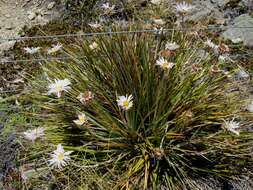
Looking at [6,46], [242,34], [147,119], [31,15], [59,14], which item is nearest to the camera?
[147,119]

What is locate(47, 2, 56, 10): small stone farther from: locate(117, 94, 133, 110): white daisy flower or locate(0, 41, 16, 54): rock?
locate(117, 94, 133, 110): white daisy flower

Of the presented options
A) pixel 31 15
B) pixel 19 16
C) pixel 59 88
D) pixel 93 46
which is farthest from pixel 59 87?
pixel 19 16

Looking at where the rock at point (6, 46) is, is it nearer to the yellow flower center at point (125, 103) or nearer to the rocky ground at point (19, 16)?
the rocky ground at point (19, 16)

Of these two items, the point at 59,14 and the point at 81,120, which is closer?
the point at 81,120

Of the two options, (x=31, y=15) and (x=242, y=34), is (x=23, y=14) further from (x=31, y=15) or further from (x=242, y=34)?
(x=242, y=34)

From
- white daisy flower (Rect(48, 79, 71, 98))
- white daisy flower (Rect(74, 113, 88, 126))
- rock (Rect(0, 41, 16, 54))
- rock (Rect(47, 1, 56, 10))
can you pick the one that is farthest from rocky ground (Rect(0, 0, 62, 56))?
white daisy flower (Rect(74, 113, 88, 126))

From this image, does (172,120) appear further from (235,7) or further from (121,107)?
(235,7)
